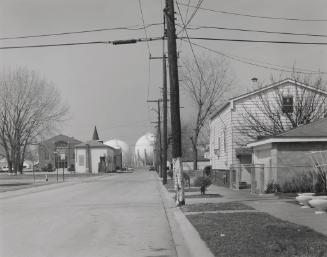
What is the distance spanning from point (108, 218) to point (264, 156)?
1219cm

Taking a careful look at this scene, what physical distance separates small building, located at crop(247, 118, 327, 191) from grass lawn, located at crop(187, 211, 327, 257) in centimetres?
923

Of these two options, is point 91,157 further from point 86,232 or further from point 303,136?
point 86,232

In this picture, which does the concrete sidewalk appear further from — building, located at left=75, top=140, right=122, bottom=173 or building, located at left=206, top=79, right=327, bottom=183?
building, located at left=75, top=140, right=122, bottom=173

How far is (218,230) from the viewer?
12211mm

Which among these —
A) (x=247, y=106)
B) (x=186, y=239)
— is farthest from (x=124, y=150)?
(x=186, y=239)

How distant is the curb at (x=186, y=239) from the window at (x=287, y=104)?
19922 millimetres

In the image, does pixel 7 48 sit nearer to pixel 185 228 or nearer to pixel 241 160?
pixel 185 228

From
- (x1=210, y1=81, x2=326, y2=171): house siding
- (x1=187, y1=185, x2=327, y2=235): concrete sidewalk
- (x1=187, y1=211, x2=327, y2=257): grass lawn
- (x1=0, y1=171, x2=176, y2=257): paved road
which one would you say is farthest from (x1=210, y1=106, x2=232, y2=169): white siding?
(x1=187, y1=211, x2=327, y2=257): grass lawn

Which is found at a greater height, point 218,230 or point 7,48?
point 7,48

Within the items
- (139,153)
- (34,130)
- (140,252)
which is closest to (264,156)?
(140,252)

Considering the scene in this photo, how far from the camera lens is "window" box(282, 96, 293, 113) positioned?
1401 inches

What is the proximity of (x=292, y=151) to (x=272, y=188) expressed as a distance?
1.77 metres

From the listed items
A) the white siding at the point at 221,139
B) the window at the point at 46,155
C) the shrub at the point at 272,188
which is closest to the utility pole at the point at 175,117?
the shrub at the point at 272,188

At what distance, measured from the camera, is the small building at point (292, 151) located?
2356cm
